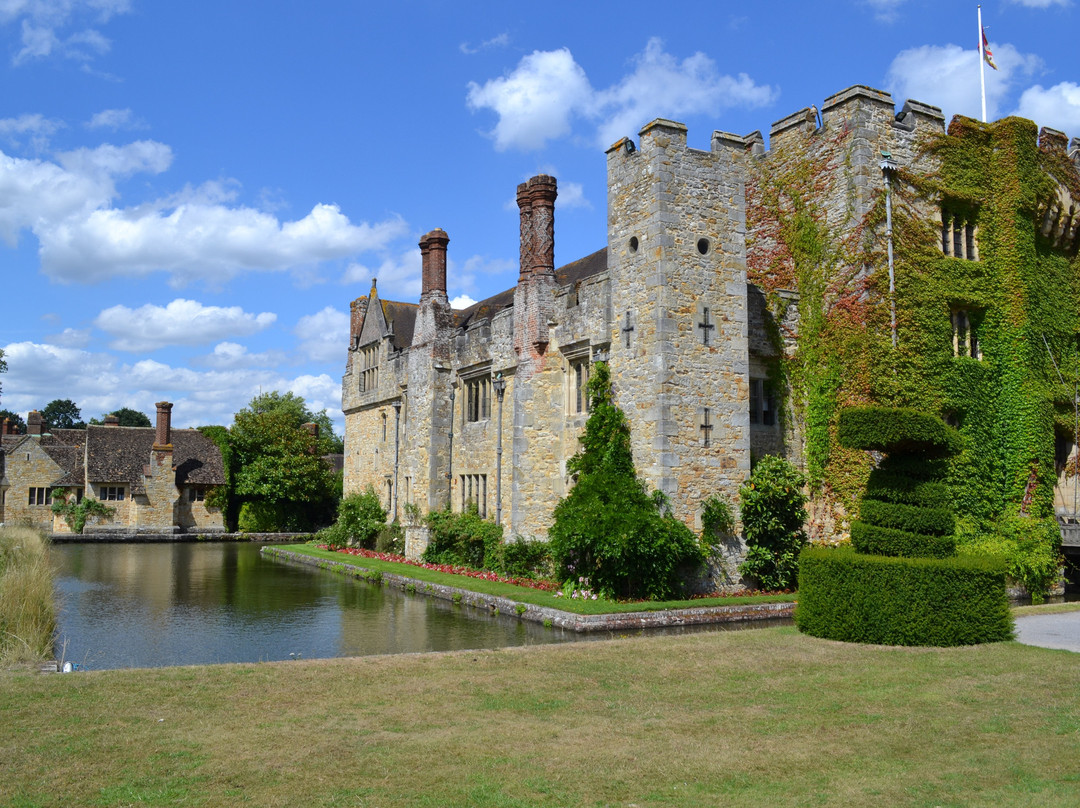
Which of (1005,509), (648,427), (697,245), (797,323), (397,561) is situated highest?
(697,245)

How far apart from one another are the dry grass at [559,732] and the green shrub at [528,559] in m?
9.85

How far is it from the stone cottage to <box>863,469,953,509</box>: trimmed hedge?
43.0 metres

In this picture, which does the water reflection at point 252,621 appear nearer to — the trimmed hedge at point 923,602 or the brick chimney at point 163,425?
the trimmed hedge at point 923,602

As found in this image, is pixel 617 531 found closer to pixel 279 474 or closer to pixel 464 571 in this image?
pixel 464 571

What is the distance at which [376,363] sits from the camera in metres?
34.2

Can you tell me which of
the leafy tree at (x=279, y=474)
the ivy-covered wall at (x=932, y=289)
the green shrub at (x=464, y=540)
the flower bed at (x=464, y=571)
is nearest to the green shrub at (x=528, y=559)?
the flower bed at (x=464, y=571)

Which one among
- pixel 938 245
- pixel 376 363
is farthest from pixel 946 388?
pixel 376 363

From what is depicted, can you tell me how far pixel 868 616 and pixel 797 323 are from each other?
30.8ft

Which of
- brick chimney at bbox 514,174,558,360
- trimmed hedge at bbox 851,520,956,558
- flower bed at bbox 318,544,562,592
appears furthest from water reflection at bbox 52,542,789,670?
brick chimney at bbox 514,174,558,360

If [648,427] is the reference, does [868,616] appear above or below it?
below

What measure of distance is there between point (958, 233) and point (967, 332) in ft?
7.86

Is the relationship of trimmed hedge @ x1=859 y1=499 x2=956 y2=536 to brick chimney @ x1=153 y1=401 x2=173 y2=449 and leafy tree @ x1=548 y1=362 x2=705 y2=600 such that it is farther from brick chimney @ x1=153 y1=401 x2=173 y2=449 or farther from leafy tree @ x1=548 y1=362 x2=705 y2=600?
brick chimney @ x1=153 y1=401 x2=173 y2=449

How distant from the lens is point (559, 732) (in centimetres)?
742

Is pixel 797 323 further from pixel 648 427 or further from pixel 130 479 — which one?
pixel 130 479
